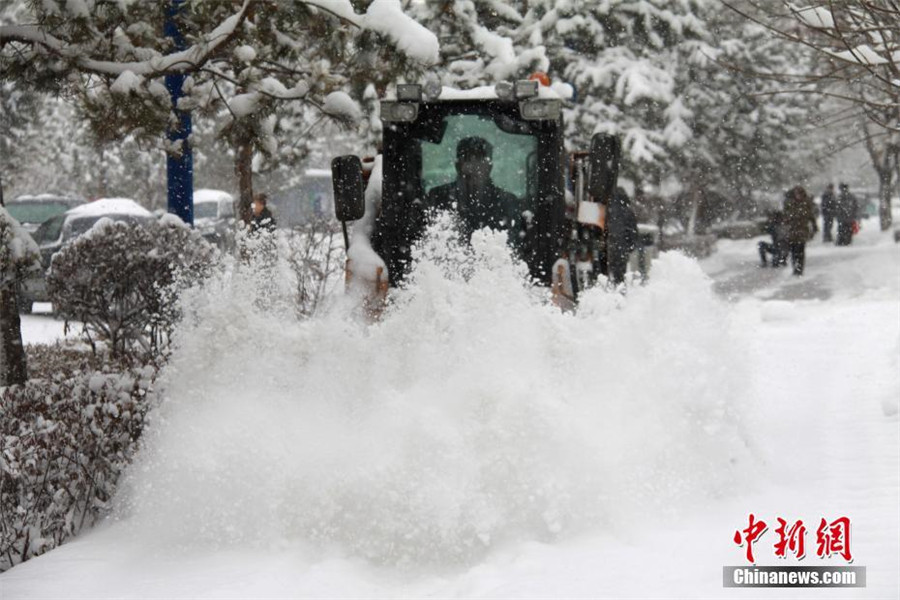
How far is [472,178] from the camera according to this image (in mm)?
8484

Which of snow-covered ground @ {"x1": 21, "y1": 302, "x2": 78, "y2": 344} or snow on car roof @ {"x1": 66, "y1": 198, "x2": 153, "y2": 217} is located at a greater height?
snow on car roof @ {"x1": 66, "y1": 198, "x2": 153, "y2": 217}

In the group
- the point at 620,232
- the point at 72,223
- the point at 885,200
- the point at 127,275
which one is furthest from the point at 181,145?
the point at 885,200

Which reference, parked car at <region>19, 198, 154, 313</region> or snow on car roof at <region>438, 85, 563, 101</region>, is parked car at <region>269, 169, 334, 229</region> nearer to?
parked car at <region>19, 198, 154, 313</region>

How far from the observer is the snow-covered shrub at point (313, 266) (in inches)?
461

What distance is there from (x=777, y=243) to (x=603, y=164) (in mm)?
19941

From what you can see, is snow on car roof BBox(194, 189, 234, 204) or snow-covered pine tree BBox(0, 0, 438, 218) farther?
snow on car roof BBox(194, 189, 234, 204)

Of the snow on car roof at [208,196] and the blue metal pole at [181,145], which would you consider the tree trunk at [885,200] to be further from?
the blue metal pole at [181,145]

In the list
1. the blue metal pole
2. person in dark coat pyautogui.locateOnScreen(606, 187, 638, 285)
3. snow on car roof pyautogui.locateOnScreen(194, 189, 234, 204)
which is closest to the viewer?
the blue metal pole

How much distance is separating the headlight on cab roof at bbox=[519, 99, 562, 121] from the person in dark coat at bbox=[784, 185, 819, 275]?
646 inches

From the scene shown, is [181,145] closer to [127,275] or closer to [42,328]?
[127,275]

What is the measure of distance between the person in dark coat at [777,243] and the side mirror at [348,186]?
18.6 m

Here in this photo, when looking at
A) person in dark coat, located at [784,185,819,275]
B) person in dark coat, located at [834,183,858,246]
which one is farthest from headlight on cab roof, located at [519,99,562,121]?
person in dark coat, located at [834,183,858,246]

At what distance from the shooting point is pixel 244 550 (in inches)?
225

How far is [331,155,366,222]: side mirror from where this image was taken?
816cm
